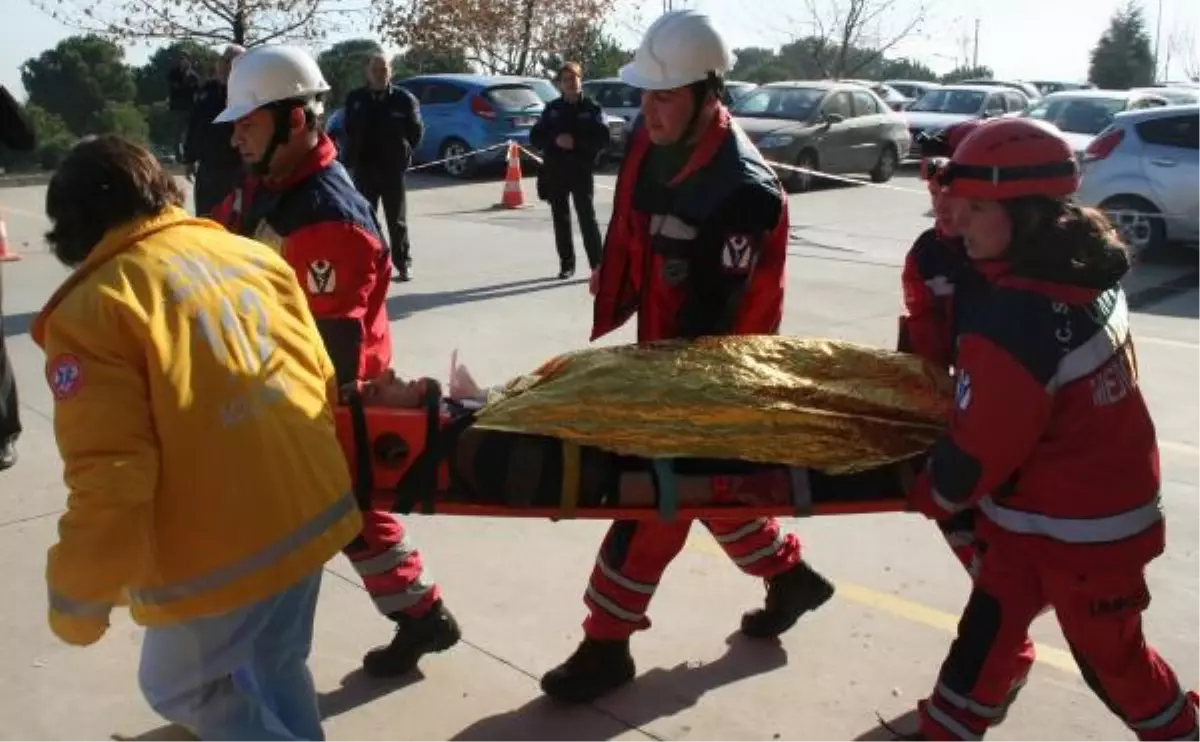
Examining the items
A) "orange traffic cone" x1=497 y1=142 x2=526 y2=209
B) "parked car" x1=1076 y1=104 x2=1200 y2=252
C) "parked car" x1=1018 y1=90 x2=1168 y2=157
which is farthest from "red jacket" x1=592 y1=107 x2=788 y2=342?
"parked car" x1=1018 y1=90 x2=1168 y2=157

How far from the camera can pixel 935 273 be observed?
324 cm

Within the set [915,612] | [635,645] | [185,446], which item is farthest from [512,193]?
[185,446]

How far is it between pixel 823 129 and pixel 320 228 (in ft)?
49.7

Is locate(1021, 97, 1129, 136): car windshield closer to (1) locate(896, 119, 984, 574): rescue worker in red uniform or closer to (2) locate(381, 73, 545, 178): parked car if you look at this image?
(2) locate(381, 73, 545, 178): parked car

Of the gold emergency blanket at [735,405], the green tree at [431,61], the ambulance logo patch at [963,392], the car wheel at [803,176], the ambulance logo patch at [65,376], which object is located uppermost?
the green tree at [431,61]

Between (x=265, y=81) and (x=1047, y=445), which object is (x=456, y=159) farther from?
(x=1047, y=445)

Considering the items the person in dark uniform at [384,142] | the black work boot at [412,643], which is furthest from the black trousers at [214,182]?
the black work boot at [412,643]

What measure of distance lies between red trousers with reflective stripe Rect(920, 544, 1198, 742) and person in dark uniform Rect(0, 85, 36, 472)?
412 centimetres

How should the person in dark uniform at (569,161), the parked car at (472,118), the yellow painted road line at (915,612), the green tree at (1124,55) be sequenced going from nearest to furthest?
the yellow painted road line at (915,612) < the person in dark uniform at (569,161) < the parked car at (472,118) < the green tree at (1124,55)

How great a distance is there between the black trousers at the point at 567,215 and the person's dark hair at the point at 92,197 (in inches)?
298

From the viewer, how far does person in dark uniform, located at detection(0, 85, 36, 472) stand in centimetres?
542

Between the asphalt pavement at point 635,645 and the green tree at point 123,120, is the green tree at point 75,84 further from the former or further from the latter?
the asphalt pavement at point 635,645

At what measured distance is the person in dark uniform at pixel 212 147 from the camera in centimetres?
867

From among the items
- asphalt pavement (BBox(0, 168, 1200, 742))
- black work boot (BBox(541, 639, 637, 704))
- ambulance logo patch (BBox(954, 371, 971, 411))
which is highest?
ambulance logo patch (BBox(954, 371, 971, 411))
